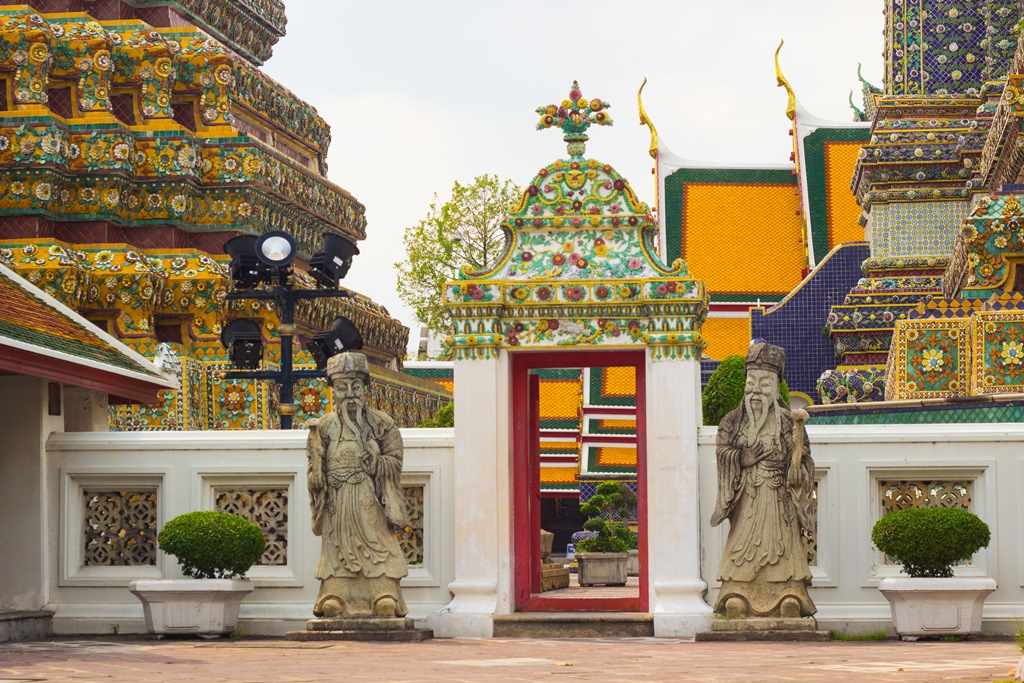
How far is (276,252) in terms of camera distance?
749 inches

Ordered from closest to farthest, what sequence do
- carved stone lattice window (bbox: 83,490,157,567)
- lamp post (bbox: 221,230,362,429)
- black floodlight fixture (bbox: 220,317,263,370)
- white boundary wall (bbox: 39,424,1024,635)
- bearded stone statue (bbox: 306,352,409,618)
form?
1. bearded stone statue (bbox: 306,352,409,618)
2. white boundary wall (bbox: 39,424,1024,635)
3. carved stone lattice window (bbox: 83,490,157,567)
4. lamp post (bbox: 221,230,362,429)
5. black floodlight fixture (bbox: 220,317,263,370)

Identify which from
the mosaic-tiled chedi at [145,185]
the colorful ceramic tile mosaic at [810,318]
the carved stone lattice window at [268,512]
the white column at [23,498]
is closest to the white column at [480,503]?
the carved stone lattice window at [268,512]

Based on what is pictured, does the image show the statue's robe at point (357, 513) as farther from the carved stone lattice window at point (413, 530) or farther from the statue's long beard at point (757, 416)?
the statue's long beard at point (757, 416)

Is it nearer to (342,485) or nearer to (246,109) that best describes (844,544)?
(342,485)

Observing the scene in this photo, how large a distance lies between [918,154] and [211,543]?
1749 cm

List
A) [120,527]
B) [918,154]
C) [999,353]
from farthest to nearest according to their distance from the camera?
[918,154]
[999,353]
[120,527]

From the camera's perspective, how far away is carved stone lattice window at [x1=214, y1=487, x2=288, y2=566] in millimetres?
16453

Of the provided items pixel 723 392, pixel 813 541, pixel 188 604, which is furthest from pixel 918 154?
pixel 188 604

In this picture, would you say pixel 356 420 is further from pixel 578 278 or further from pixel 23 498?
pixel 23 498

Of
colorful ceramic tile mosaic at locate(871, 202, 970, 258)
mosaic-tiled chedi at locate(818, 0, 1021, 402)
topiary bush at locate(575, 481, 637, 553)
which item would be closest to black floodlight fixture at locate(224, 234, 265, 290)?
topiary bush at locate(575, 481, 637, 553)

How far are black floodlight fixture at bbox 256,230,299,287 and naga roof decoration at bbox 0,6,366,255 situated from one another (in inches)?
253

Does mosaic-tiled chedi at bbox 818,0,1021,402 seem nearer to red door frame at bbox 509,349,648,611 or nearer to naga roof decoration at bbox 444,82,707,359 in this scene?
red door frame at bbox 509,349,648,611

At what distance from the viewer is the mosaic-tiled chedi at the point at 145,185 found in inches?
971

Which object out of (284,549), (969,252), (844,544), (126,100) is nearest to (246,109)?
(126,100)
